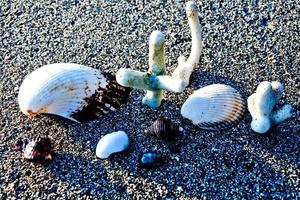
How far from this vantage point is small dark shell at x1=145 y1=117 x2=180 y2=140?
77.7 inches

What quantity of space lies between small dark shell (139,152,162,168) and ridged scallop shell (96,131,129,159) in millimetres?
92

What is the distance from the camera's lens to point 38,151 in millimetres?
1979

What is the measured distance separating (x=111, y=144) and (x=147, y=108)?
25 cm

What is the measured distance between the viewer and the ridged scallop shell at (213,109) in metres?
2.00

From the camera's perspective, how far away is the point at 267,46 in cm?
234

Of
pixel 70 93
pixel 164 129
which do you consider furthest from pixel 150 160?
pixel 70 93

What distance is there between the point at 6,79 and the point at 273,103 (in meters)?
1.14

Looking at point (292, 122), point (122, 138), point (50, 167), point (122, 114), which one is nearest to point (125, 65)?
point (122, 114)

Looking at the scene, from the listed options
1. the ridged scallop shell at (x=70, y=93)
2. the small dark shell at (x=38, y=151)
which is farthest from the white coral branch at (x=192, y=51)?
the small dark shell at (x=38, y=151)

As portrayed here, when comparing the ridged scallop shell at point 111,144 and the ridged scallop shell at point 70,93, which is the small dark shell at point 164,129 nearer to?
the ridged scallop shell at point 111,144

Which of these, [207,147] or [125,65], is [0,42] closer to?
[125,65]

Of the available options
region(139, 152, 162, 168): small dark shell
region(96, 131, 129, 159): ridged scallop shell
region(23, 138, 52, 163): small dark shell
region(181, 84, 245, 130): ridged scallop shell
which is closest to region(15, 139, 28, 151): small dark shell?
region(23, 138, 52, 163): small dark shell

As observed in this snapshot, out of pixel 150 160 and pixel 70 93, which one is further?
pixel 70 93

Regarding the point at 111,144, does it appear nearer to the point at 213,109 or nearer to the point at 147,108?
the point at 147,108
